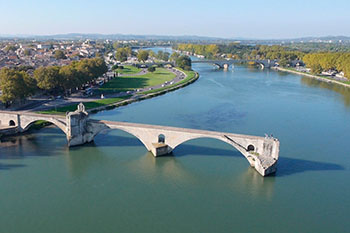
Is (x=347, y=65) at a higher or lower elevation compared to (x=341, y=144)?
higher

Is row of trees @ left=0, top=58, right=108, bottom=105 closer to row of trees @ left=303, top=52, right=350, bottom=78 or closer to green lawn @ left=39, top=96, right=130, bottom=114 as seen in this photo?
green lawn @ left=39, top=96, right=130, bottom=114

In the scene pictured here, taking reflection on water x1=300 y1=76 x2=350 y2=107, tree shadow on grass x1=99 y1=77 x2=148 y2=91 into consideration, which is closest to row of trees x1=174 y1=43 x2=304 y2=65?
reflection on water x1=300 y1=76 x2=350 y2=107

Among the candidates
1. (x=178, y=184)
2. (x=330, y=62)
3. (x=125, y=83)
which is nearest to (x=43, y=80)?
(x=125, y=83)

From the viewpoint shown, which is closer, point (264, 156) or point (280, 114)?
point (264, 156)

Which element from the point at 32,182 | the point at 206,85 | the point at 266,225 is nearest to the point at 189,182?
the point at 266,225

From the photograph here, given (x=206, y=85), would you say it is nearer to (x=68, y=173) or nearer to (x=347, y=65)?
(x=347, y=65)
